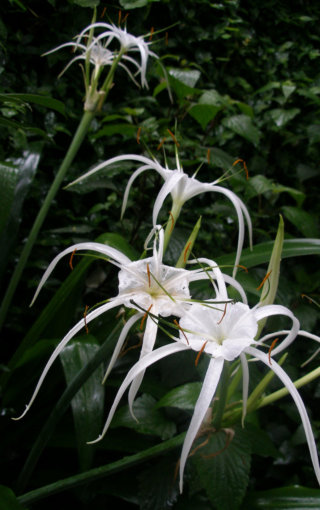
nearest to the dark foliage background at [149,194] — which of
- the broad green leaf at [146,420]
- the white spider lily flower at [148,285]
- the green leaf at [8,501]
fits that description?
the broad green leaf at [146,420]

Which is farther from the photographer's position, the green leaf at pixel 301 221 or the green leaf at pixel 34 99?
the green leaf at pixel 301 221

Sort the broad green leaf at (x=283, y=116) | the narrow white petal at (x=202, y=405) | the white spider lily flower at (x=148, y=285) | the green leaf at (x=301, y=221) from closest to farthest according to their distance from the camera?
the narrow white petal at (x=202, y=405), the white spider lily flower at (x=148, y=285), the green leaf at (x=301, y=221), the broad green leaf at (x=283, y=116)

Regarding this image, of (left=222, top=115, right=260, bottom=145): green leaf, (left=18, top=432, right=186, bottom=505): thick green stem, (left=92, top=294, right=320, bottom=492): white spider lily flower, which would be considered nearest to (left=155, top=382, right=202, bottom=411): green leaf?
(left=18, top=432, right=186, bottom=505): thick green stem

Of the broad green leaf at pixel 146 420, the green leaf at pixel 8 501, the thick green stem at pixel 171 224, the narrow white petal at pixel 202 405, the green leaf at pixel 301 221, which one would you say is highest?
the thick green stem at pixel 171 224

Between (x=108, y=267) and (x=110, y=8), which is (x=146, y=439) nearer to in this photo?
(x=108, y=267)

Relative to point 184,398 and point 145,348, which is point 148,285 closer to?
point 145,348

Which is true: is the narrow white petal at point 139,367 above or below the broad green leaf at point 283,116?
above

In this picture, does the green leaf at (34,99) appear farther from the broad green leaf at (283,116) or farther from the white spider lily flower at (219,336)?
the broad green leaf at (283,116)

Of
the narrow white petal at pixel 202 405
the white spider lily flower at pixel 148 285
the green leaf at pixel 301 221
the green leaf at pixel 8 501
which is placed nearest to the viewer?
the narrow white petal at pixel 202 405
